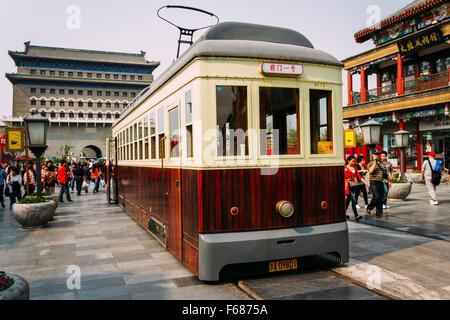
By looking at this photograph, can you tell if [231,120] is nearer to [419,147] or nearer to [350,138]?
[350,138]

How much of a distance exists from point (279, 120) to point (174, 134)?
1600 millimetres

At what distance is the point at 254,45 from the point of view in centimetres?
486

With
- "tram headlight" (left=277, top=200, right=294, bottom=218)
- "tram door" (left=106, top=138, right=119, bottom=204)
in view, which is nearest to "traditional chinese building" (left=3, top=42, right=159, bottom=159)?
"tram door" (left=106, top=138, right=119, bottom=204)

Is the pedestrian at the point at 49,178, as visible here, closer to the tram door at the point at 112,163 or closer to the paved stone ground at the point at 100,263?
the tram door at the point at 112,163

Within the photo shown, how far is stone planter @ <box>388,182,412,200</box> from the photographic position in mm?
12898

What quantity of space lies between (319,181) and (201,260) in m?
1.83

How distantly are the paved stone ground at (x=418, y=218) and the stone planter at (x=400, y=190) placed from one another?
0.26 m

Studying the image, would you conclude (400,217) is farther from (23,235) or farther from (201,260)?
(23,235)

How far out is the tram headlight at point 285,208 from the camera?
4746 millimetres

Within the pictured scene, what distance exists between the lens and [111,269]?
5.65m

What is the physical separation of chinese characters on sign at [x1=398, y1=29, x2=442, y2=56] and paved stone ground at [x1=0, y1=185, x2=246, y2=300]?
19621 mm

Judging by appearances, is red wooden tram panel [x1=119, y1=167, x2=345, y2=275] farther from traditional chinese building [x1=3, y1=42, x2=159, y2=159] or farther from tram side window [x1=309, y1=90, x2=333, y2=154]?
traditional chinese building [x1=3, y1=42, x2=159, y2=159]

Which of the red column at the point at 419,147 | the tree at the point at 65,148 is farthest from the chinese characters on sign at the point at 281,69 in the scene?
the tree at the point at 65,148
